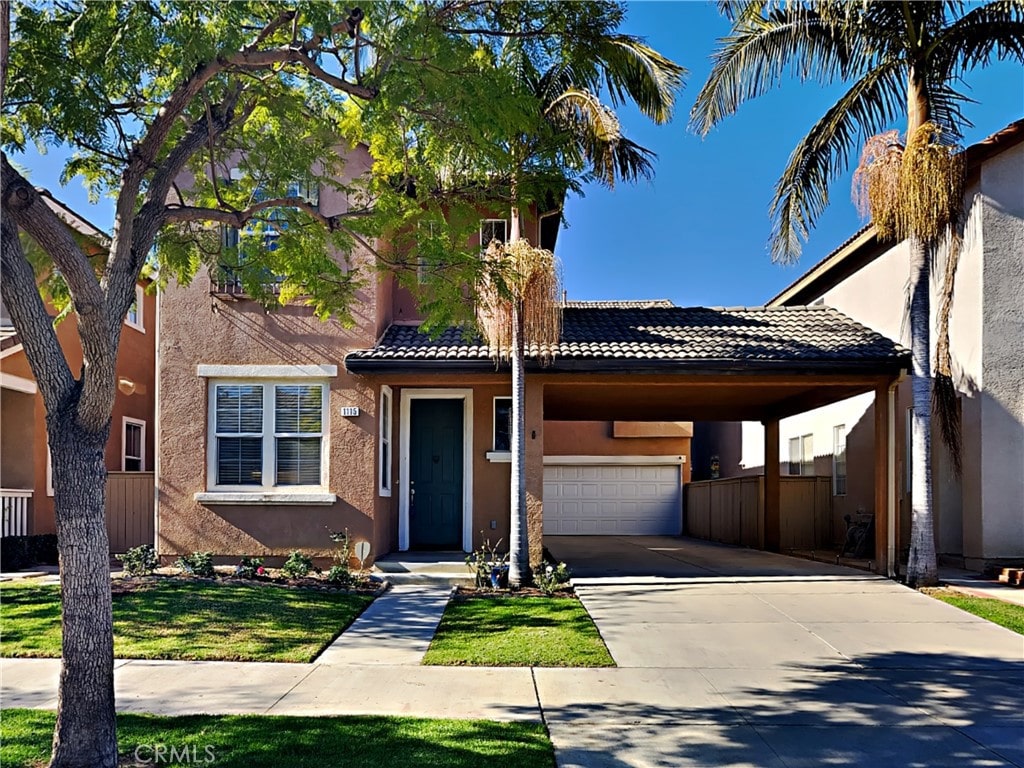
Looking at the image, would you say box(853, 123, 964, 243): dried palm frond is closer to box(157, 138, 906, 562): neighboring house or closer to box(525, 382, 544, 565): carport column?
box(157, 138, 906, 562): neighboring house

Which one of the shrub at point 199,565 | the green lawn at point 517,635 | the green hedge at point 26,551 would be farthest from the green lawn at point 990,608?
the green hedge at point 26,551

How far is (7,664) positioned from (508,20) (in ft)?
22.9

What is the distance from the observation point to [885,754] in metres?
5.48

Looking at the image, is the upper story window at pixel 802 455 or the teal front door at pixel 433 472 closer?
the teal front door at pixel 433 472

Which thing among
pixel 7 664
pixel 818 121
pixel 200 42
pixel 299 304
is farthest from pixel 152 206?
pixel 818 121

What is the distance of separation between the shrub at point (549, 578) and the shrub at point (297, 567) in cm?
311

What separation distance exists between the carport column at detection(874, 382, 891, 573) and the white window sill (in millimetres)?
7750

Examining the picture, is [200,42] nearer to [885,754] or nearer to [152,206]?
[152,206]

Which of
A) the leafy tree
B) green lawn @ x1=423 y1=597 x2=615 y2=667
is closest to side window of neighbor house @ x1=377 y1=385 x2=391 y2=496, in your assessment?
green lawn @ x1=423 y1=597 x2=615 y2=667

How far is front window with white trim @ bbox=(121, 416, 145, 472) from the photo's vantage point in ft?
53.2

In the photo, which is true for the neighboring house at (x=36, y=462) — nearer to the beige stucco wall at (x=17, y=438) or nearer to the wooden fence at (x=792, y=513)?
the beige stucco wall at (x=17, y=438)

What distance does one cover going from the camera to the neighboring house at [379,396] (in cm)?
1188

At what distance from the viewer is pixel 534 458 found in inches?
471

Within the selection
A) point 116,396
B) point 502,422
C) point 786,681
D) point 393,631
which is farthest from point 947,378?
point 116,396
